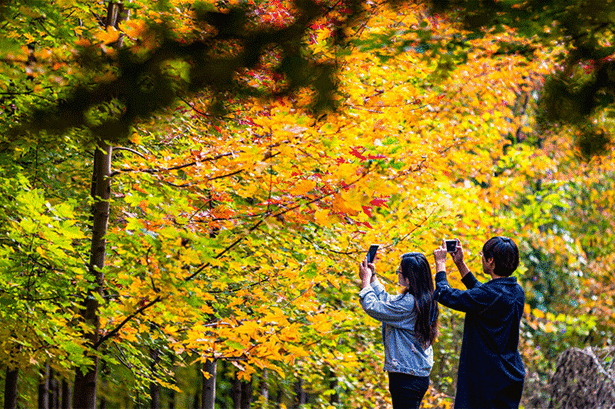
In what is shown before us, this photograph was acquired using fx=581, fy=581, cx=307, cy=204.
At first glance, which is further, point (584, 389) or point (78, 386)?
point (584, 389)


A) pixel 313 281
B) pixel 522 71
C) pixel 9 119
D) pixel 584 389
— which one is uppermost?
pixel 522 71

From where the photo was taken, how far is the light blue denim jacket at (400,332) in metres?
3.69

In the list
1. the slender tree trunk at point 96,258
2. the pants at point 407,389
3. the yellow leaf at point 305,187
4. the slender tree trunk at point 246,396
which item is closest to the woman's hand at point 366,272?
the pants at point 407,389

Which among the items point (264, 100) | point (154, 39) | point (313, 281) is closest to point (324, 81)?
point (264, 100)

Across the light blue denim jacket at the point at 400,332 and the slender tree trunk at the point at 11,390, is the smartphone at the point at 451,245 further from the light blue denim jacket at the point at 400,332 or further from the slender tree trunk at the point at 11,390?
the slender tree trunk at the point at 11,390

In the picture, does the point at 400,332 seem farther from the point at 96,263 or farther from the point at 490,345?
the point at 96,263

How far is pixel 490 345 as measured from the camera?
3.37 meters

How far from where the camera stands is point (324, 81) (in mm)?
1913

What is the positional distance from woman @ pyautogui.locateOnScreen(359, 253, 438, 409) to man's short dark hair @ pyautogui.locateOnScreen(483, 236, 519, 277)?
19.6 inches

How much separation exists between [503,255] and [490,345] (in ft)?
1.74

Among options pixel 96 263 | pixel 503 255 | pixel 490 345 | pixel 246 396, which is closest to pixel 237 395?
pixel 246 396

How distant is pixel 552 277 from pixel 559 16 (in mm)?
13546

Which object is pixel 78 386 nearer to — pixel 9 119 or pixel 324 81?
pixel 9 119

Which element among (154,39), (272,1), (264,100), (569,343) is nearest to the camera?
(154,39)
